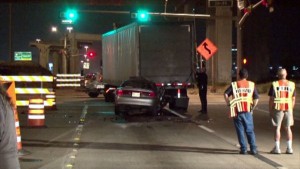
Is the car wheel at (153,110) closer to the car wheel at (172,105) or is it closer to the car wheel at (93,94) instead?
the car wheel at (172,105)

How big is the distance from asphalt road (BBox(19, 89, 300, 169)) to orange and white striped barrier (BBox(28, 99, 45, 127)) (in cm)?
19

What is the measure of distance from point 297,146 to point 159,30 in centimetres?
1261

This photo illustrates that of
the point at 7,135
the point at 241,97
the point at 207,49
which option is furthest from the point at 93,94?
the point at 7,135

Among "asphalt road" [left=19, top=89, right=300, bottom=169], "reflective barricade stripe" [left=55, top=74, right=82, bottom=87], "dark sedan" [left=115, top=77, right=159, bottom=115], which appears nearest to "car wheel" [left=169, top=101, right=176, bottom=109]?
"dark sedan" [left=115, top=77, right=159, bottom=115]

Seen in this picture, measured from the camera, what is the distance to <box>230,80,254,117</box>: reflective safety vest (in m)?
11.6

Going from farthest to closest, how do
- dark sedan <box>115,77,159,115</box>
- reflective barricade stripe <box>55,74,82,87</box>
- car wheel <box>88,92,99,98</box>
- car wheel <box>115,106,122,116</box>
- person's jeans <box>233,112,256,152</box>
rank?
reflective barricade stripe <box>55,74,82,87</box>
car wheel <box>88,92,99,98</box>
car wheel <box>115,106,122,116</box>
dark sedan <box>115,77,159,115</box>
person's jeans <box>233,112,256,152</box>

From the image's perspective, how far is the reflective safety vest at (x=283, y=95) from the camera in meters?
11.6

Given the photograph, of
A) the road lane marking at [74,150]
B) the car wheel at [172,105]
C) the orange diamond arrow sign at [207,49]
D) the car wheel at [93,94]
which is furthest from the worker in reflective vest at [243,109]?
the car wheel at [93,94]

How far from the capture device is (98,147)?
42.1ft

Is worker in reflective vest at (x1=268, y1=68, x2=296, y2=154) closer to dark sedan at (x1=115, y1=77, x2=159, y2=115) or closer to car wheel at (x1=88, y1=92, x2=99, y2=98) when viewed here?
dark sedan at (x1=115, y1=77, x2=159, y2=115)

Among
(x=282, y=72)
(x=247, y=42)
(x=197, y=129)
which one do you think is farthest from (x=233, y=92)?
(x=247, y=42)

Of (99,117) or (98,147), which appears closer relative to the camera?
(98,147)

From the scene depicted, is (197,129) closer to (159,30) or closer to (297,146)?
(297,146)

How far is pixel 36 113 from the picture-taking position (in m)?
16.9
